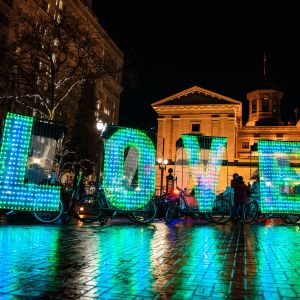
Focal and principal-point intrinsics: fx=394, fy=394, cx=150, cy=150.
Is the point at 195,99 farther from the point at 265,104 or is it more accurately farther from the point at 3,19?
the point at 3,19

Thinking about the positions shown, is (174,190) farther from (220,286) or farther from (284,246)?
(220,286)

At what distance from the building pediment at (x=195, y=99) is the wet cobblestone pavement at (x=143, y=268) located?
54.6 meters

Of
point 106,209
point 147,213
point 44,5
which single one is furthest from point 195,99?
point 106,209

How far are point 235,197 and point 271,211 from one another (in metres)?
1.76

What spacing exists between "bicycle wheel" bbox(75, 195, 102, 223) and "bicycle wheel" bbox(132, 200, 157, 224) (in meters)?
1.32

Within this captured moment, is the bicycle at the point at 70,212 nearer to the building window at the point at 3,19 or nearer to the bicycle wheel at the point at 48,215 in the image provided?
the bicycle wheel at the point at 48,215

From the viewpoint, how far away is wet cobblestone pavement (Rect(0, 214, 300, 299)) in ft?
14.5

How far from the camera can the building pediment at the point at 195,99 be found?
2459 inches

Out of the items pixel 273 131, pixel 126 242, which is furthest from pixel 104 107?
pixel 126 242

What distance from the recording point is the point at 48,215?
1280cm

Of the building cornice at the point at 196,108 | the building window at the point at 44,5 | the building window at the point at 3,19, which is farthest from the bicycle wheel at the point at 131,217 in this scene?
the building window at the point at 44,5

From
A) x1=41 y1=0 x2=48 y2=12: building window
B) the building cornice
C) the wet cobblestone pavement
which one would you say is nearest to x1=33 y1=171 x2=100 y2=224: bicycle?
the wet cobblestone pavement

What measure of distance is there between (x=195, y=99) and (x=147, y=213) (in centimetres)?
5119

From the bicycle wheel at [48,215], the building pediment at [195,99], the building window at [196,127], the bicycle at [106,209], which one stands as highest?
the building pediment at [195,99]
